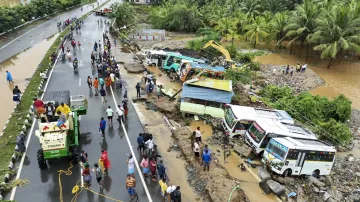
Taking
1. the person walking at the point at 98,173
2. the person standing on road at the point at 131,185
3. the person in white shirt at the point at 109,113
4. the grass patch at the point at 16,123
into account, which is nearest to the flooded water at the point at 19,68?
the grass patch at the point at 16,123

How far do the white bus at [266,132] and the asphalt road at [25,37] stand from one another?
2673 cm

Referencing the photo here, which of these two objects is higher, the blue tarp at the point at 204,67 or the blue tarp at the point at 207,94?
the blue tarp at the point at 204,67

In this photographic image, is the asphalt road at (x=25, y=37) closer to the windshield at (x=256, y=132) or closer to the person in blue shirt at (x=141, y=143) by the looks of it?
the person in blue shirt at (x=141, y=143)

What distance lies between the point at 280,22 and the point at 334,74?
34.1ft

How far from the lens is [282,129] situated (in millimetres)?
17141

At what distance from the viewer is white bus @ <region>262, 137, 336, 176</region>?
1528 centimetres

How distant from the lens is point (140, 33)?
43219 millimetres

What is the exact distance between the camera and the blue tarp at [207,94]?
21.0 meters

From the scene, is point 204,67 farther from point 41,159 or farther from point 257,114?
point 41,159

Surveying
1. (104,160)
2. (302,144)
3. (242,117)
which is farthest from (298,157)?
(104,160)

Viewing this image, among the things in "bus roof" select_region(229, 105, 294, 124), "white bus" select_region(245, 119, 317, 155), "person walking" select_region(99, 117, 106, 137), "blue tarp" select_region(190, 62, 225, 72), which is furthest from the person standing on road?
"blue tarp" select_region(190, 62, 225, 72)

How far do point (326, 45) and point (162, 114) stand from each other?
23.4 meters

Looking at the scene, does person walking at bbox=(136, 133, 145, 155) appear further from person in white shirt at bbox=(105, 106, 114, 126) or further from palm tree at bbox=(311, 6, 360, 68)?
palm tree at bbox=(311, 6, 360, 68)

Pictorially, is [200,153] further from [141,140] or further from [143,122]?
[143,122]
